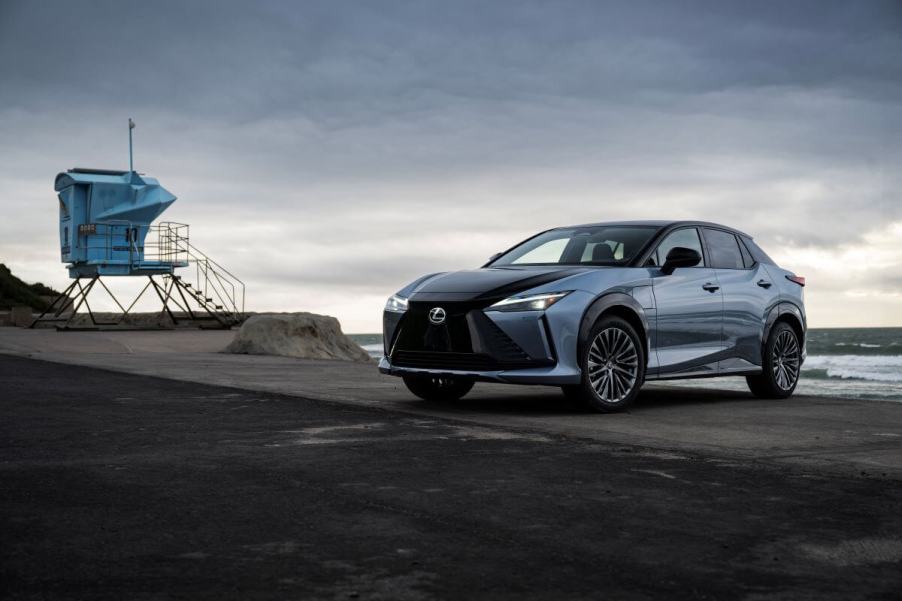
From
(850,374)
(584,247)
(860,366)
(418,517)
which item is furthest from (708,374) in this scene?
(860,366)

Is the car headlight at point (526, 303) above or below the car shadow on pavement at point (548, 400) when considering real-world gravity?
above

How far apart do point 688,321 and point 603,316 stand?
1223mm

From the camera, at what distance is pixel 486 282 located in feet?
29.3

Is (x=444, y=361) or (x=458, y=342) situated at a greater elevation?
(x=458, y=342)

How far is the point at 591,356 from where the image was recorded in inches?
349

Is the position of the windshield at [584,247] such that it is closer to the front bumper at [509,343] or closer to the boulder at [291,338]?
the front bumper at [509,343]

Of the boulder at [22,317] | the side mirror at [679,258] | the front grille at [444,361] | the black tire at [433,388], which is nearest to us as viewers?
the front grille at [444,361]

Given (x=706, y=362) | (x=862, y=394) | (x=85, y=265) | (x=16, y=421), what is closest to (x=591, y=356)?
(x=706, y=362)

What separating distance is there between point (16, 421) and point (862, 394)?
76.0 ft

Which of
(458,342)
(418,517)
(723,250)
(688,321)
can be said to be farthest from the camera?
(723,250)

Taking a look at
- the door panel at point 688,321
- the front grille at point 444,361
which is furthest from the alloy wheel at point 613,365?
the front grille at point 444,361

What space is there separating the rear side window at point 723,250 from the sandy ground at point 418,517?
3029 mm

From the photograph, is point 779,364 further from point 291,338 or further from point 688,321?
point 291,338

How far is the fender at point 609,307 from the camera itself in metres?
8.71
